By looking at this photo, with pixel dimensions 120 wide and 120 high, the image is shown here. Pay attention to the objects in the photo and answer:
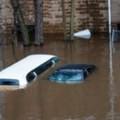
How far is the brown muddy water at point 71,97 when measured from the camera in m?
11.8

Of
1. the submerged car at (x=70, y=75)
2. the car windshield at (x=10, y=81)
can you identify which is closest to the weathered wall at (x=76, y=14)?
the submerged car at (x=70, y=75)

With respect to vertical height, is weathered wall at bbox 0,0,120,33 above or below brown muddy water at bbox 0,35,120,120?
above

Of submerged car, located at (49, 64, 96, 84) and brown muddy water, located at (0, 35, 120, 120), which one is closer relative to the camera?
brown muddy water, located at (0, 35, 120, 120)

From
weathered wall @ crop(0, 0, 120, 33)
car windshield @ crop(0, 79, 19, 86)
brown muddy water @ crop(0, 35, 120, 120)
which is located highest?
weathered wall @ crop(0, 0, 120, 33)

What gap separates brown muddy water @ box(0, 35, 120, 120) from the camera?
1183 cm

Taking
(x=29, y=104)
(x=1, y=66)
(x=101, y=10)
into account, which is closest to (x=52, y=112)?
(x=29, y=104)

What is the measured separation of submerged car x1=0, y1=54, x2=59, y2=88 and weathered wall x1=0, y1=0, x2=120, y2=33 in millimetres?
7272

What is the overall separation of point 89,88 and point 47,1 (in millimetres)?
10916

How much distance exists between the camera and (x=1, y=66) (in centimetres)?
1691

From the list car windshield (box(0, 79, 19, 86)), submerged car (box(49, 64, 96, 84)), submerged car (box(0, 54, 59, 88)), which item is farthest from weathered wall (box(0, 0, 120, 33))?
car windshield (box(0, 79, 19, 86))

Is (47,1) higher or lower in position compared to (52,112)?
higher

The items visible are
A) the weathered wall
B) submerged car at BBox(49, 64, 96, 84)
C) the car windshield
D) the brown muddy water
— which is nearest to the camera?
the brown muddy water

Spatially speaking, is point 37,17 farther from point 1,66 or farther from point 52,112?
point 52,112

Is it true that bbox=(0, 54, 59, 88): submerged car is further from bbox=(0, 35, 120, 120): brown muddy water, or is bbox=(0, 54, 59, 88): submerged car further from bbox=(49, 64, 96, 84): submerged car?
bbox=(49, 64, 96, 84): submerged car
